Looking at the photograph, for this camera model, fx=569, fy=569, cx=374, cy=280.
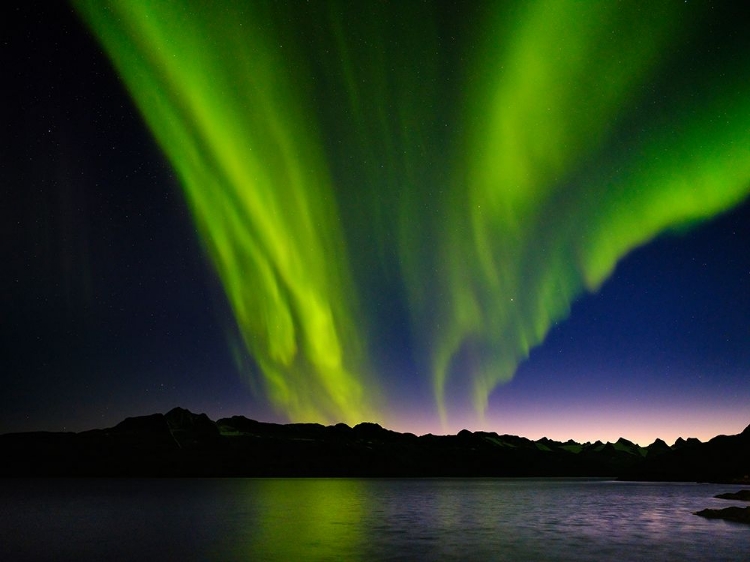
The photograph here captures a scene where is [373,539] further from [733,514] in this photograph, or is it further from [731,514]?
[731,514]

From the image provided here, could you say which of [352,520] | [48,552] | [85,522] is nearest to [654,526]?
[352,520]

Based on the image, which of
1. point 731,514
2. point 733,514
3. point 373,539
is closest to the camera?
point 373,539

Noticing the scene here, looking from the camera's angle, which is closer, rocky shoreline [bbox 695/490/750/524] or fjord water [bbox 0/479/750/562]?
fjord water [bbox 0/479/750/562]

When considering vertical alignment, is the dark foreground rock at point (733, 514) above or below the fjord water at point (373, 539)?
above

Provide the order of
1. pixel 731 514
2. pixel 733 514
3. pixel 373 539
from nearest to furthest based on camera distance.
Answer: pixel 373 539, pixel 733 514, pixel 731 514

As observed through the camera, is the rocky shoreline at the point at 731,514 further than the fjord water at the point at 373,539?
Yes

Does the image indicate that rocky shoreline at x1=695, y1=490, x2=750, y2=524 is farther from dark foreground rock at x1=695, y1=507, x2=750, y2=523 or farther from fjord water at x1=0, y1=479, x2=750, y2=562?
fjord water at x1=0, y1=479, x2=750, y2=562

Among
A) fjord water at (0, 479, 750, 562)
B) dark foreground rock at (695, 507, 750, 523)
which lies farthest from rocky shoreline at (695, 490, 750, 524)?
fjord water at (0, 479, 750, 562)

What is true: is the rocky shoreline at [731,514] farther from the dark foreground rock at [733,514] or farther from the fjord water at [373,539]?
the fjord water at [373,539]

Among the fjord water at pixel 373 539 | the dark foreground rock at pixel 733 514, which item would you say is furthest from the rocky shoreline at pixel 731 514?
the fjord water at pixel 373 539

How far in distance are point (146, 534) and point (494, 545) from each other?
3474 centimetres

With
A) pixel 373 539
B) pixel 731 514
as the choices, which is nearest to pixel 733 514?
pixel 731 514

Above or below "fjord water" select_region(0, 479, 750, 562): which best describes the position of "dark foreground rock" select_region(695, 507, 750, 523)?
above

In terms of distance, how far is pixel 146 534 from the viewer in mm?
57062
